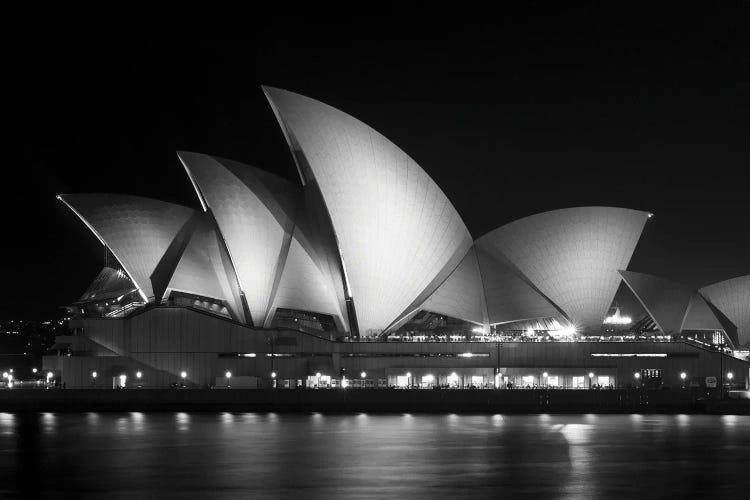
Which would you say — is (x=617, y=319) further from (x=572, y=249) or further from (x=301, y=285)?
(x=301, y=285)

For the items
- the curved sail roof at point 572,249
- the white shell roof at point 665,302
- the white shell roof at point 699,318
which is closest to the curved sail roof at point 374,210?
the curved sail roof at point 572,249

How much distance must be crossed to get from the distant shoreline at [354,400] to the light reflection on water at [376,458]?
9043 mm

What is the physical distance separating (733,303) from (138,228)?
39.6m

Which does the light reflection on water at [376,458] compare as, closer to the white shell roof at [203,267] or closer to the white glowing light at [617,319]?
the white shell roof at [203,267]

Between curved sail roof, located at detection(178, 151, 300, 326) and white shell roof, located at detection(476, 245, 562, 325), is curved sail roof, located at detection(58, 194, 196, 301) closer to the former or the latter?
curved sail roof, located at detection(178, 151, 300, 326)

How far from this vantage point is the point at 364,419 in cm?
5338

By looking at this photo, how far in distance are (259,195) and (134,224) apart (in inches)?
337

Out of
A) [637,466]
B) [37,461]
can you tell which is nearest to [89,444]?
[37,461]

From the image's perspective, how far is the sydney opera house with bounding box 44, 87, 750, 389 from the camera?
64.4 metres

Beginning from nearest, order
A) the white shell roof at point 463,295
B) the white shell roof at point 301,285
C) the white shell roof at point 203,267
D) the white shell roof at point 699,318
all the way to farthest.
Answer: the white shell roof at point 301,285 < the white shell roof at point 203,267 < the white shell roof at point 463,295 < the white shell roof at point 699,318

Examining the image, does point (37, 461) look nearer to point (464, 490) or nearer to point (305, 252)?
point (464, 490)

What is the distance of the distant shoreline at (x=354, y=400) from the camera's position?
6116 cm

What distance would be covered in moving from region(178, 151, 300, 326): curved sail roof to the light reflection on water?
51.0ft

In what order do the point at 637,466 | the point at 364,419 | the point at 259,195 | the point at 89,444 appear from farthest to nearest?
the point at 259,195 → the point at 364,419 → the point at 89,444 → the point at 637,466
